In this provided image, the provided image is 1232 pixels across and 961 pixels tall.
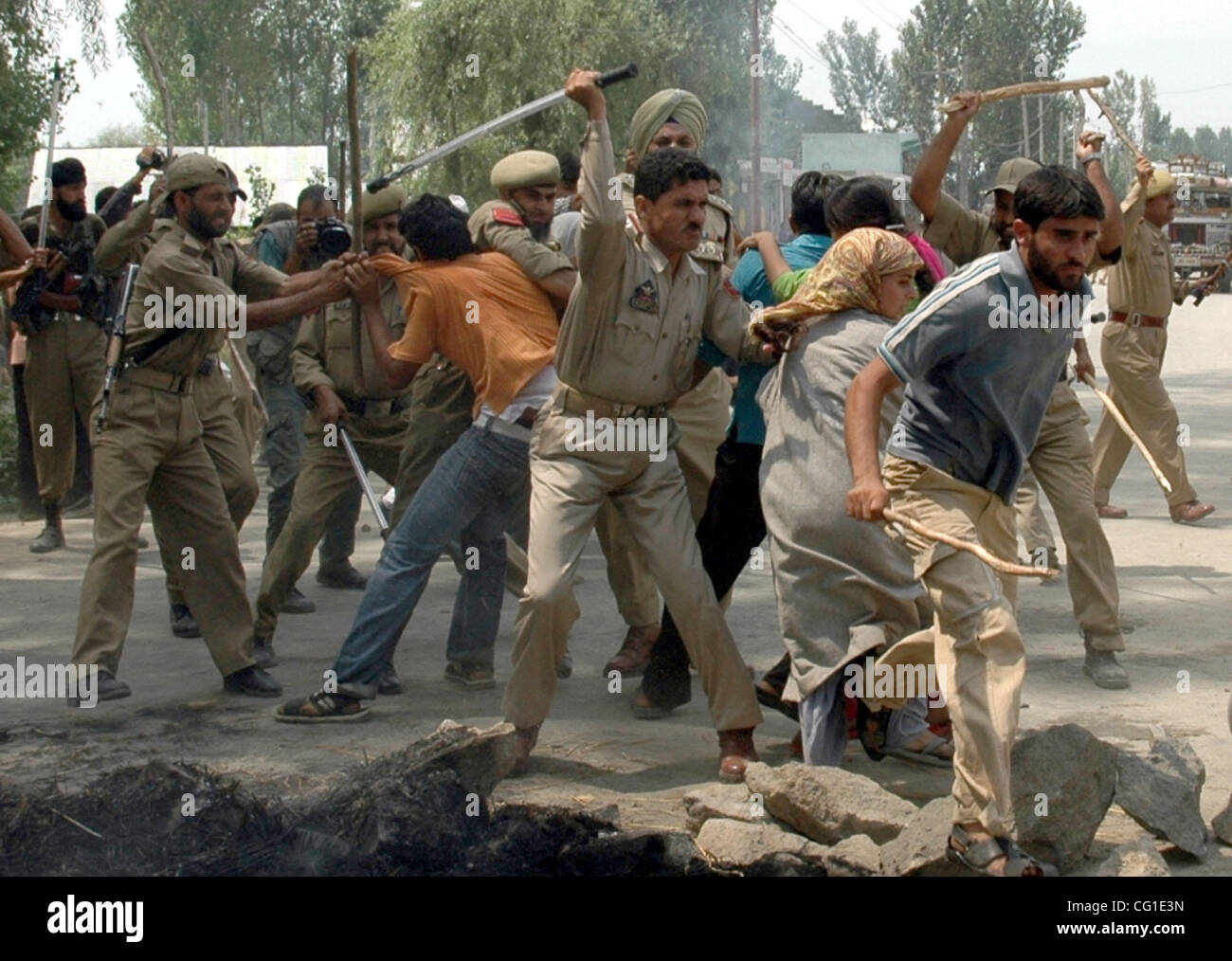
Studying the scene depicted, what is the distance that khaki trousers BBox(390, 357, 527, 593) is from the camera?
7.05 m

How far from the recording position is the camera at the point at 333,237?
7.46 m

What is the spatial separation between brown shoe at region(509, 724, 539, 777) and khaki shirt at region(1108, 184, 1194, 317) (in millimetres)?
6031

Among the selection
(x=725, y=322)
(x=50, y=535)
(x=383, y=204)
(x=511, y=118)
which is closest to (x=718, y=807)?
(x=725, y=322)

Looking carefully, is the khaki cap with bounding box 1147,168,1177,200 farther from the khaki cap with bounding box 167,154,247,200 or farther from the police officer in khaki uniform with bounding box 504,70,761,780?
the khaki cap with bounding box 167,154,247,200

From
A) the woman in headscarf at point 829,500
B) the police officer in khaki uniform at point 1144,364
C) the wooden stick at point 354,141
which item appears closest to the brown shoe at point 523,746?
the woman in headscarf at point 829,500

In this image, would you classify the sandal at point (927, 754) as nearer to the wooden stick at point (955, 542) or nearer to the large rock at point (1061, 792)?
the large rock at point (1061, 792)

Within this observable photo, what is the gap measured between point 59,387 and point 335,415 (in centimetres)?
318

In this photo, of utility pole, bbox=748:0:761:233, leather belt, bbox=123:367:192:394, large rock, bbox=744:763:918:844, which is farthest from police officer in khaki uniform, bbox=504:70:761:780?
utility pole, bbox=748:0:761:233

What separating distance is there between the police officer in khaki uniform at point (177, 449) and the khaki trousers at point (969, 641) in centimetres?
267

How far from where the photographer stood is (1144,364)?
10406 millimetres

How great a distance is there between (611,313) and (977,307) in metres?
1.37

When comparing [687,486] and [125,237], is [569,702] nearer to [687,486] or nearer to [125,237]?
[687,486]

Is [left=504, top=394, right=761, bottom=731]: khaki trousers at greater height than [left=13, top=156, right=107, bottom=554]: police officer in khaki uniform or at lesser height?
lesser
